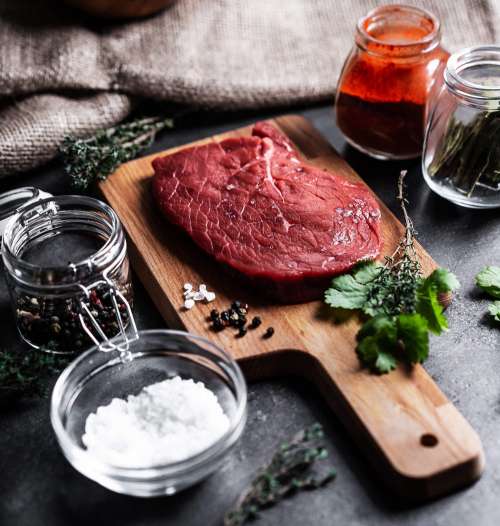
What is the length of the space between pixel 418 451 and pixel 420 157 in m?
1.52

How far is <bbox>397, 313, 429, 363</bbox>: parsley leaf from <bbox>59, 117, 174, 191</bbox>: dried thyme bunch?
1.38 metres

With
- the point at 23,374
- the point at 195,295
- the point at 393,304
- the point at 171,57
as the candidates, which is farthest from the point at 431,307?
the point at 171,57

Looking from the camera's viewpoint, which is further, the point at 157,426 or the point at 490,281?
the point at 490,281

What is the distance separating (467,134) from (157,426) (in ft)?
5.24

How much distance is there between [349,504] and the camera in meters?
2.19

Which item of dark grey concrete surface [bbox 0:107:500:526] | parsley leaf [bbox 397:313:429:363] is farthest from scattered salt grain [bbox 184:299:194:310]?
parsley leaf [bbox 397:313:429:363]

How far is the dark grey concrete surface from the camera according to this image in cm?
217

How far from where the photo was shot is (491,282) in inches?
107

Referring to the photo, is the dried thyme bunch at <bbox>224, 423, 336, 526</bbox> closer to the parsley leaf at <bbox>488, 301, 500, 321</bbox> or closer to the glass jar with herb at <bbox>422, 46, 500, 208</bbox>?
the parsley leaf at <bbox>488, 301, 500, 321</bbox>

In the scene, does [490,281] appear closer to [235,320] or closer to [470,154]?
[470,154]

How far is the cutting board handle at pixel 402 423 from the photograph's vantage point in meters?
2.15

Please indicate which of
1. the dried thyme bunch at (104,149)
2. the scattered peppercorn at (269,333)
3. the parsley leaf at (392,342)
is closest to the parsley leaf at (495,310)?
the parsley leaf at (392,342)

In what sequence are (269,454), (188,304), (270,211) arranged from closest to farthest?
(269,454), (188,304), (270,211)

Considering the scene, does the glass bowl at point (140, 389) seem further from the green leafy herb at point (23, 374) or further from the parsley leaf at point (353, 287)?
the parsley leaf at point (353, 287)
